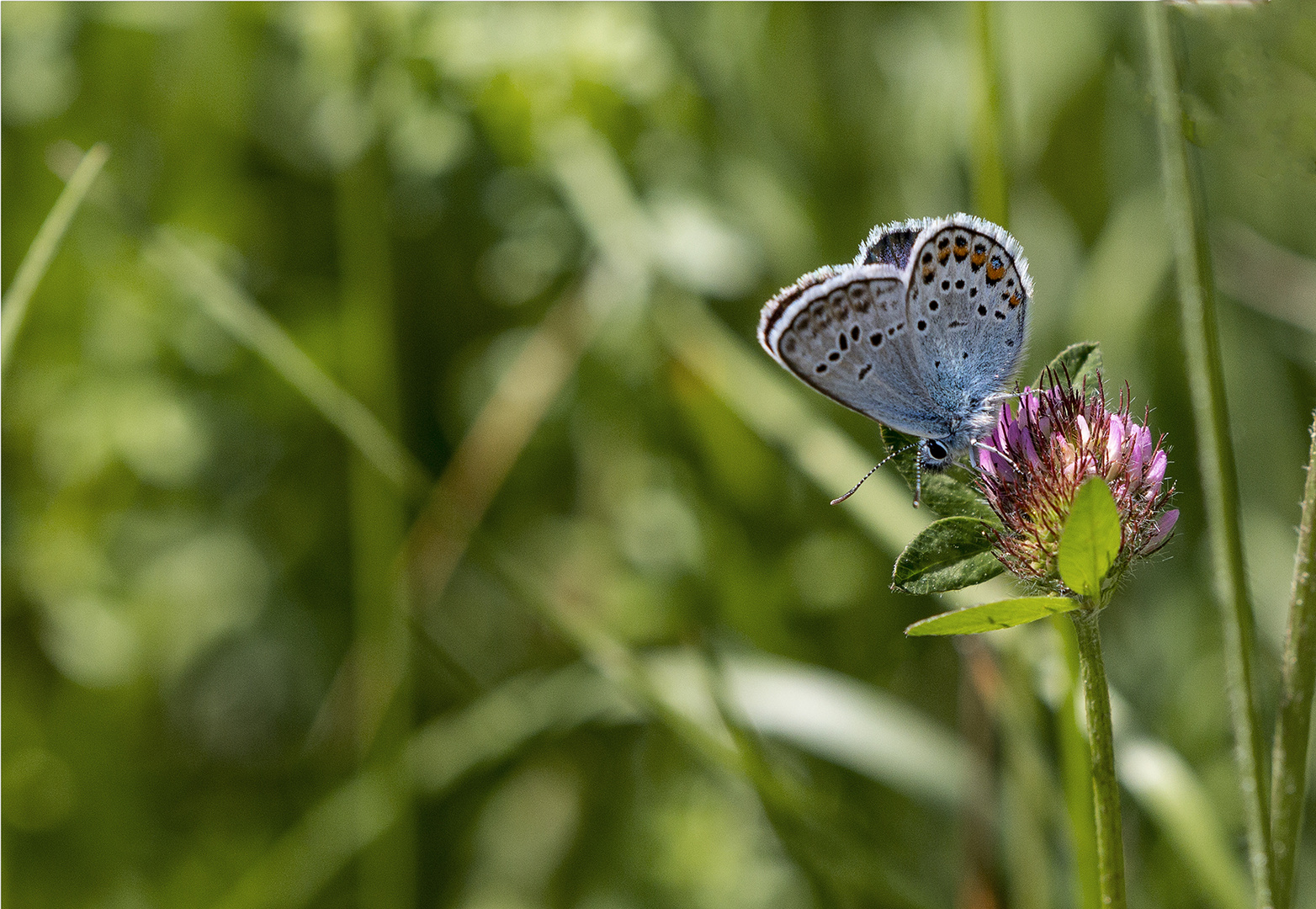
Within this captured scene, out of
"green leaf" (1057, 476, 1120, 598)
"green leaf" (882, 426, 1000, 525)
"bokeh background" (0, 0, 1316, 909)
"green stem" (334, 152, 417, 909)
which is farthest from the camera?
"bokeh background" (0, 0, 1316, 909)

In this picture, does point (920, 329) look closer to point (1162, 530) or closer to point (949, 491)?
point (949, 491)

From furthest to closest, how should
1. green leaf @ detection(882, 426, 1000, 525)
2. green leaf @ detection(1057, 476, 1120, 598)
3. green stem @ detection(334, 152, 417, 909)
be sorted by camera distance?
green stem @ detection(334, 152, 417, 909), green leaf @ detection(882, 426, 1000, 525), green leaf @ detection(1057, 476, 1120, 598)

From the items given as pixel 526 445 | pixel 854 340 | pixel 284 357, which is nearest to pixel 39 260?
pixel 284 357

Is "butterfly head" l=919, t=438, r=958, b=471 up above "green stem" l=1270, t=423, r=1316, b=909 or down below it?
above

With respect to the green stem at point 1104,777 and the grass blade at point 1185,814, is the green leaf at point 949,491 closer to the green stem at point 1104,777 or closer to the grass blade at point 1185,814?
the green stem at point 1104,777

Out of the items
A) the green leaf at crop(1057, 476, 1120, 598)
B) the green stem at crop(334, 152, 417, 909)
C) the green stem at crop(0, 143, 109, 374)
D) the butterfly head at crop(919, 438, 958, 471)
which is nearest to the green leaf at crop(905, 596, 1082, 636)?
the green leaf at crop(1057, 476, 1120, 598)

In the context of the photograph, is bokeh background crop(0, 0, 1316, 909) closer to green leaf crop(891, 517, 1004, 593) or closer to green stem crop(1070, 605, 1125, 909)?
green leaf crop(891, 517, 1004, 593)

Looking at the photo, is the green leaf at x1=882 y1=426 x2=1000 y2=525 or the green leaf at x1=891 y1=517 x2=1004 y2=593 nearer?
the green leaf at x1=891 y1=517 x2=1004 y2=593
